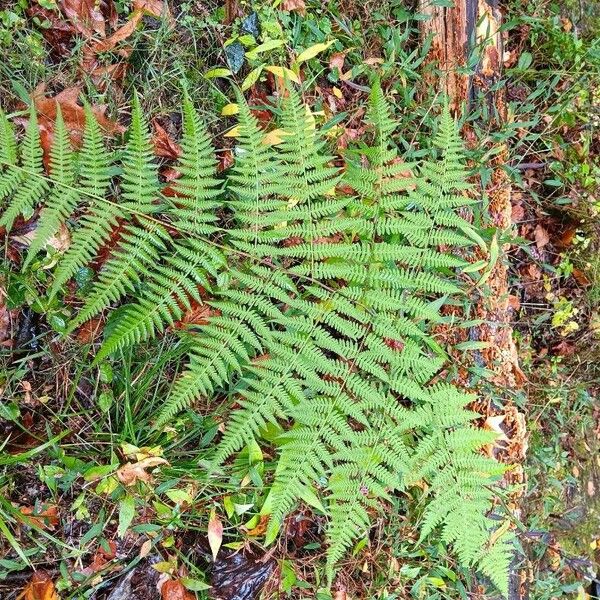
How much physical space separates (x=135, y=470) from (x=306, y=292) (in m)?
1.34

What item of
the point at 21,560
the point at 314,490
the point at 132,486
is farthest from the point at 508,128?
the point at 21,560

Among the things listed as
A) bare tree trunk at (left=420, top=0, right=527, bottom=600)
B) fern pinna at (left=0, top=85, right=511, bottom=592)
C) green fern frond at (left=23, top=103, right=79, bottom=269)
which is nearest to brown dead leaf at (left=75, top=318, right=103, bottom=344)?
fern pinna at (left=0, top=85, right=511, bottom=592)

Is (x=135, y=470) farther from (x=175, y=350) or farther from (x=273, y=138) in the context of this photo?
(x=273, y=138)

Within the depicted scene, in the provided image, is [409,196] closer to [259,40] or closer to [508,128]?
[508,128]

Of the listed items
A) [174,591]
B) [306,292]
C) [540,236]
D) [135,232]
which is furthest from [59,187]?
[540,236]

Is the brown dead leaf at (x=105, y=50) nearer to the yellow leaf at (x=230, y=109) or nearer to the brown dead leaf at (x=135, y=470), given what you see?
the yellow leaf at (x=230, y=109)

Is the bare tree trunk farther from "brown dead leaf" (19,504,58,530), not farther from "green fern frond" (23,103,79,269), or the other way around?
"brown dead leaf" (19,504,58,530)

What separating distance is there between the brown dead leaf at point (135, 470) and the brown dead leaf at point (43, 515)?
15.3 inches

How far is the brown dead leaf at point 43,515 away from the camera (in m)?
2.99

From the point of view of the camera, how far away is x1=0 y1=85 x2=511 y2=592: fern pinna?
113 inches

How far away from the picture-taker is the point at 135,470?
304 cm

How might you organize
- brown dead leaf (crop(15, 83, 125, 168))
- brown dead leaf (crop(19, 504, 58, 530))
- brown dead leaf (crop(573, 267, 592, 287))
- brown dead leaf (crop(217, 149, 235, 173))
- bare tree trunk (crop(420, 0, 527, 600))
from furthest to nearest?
brown dead leaf (crop(573, 267, 592, 287)), bare tree trunk (crop(420, 0, 527, 600)), brown dead leaf (crop(217, 149, 235, 173)), brown dead leaf (crop(15, 83, 125, 168)), brown dead leaf (crop(19, 504, 58, 530))

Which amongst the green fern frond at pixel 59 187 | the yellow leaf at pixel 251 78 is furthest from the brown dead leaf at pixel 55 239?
the yellow leaf at pixel 251 78

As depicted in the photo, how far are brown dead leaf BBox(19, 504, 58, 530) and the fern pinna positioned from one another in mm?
801
